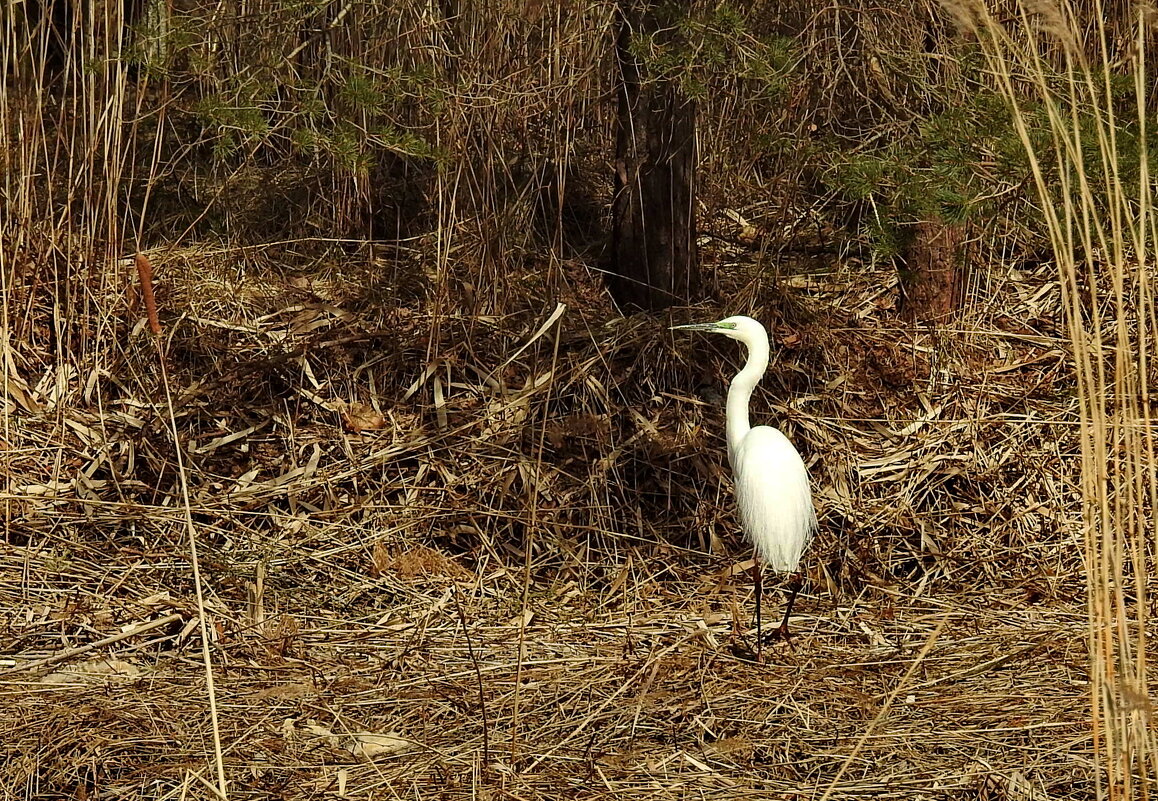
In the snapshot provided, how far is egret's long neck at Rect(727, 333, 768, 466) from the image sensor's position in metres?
3.57

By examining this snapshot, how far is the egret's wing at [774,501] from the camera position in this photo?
3314 millimetres

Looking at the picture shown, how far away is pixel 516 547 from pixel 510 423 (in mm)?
430

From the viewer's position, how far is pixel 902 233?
3865mm

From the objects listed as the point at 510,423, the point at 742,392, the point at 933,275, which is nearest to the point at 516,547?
the point at 510,423

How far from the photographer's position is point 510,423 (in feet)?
13.2

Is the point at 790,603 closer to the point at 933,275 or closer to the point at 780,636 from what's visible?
the point at 780,636

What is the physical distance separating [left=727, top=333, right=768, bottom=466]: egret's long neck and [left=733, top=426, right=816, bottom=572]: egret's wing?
0.47 ft

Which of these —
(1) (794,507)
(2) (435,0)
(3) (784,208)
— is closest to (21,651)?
(1) (794,507)

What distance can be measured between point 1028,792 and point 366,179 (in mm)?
3214

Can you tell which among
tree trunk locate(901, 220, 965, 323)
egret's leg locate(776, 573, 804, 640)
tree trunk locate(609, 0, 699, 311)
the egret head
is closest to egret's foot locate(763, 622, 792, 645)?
egret's leg locate(776, 573, 804, 640)

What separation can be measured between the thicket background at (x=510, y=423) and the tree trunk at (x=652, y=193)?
0.14 metres

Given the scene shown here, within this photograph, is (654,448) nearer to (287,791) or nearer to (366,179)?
(366,179)

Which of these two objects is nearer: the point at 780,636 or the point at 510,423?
the point at 780,636

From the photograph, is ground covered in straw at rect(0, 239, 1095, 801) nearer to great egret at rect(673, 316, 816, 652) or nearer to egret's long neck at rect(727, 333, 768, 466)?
great egret at rect(673, 316, 816, 652)
